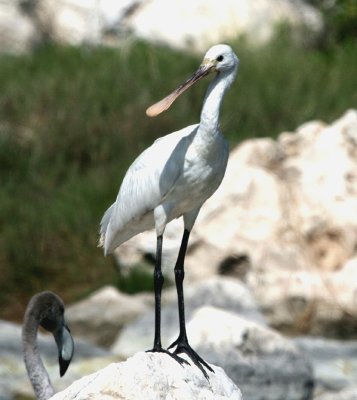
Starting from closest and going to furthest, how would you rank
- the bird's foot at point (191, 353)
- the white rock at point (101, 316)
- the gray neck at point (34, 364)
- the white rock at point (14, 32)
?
1. the bird's foot at point (191, 353)
2. the gray neck at point (34, 364)
3. the white rock at point (101, 316)
4. the white rock at point (14, 32)

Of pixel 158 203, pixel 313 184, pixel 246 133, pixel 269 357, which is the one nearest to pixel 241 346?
pixel 269 357

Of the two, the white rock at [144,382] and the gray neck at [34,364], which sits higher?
the white rock at [144,382]

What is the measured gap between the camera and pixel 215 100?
20.7 ft

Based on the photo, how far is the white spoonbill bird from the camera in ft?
20.7

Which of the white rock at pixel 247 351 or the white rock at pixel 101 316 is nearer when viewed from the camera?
the white rock at pixel 247 351

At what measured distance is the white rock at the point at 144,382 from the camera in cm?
534

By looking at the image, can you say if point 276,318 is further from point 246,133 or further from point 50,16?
point 50,16

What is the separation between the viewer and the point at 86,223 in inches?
516

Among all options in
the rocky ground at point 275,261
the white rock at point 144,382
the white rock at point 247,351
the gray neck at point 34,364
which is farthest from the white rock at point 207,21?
the white rock at point 144,382

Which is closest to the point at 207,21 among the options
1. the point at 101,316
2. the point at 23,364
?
the point at 101,316

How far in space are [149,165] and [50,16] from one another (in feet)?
42.9

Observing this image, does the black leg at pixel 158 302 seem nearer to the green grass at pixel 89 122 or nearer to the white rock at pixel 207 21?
the green grass at pixel 89 122

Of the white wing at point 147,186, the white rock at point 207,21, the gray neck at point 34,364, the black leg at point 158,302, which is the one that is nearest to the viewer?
the black leg at point 158,302

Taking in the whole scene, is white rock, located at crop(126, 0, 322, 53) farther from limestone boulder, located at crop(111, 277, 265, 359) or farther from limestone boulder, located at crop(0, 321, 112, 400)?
limestone boulder, located at crop(0, 321, 112, 400)
